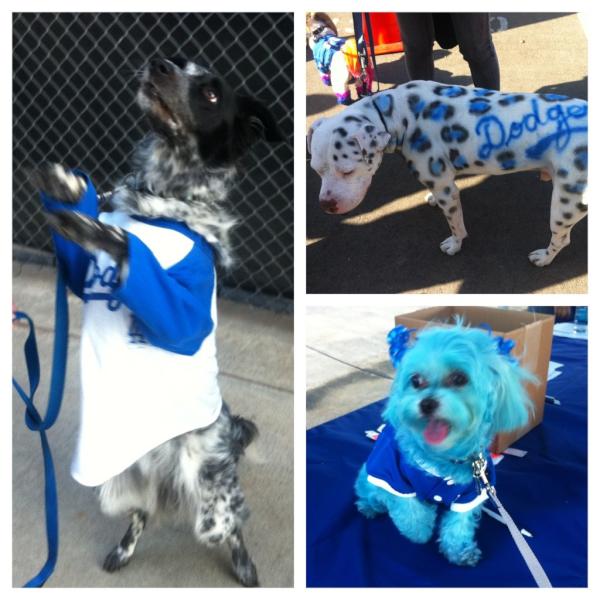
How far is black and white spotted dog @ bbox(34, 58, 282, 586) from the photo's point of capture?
183 cm

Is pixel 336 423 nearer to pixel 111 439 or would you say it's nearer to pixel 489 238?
pixel 489 238

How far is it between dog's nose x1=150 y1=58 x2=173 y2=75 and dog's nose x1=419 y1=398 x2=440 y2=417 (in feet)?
4.58

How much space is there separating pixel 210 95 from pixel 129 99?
2.24 metres

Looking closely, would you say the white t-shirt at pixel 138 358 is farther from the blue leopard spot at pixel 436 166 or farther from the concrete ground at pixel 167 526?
the blue leopard spot at pixel 436 166

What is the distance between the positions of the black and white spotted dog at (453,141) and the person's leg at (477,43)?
17 centimetres

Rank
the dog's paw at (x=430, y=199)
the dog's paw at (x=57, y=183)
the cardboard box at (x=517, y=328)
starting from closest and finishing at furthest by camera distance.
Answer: the dog's paw at (x=57, y=183) → the cardboard box at (x=517, y=328) → the dog's paw at (x=430, y=199)

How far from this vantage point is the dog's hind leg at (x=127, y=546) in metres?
2.20

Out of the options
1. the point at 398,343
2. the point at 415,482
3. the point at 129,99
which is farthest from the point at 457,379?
the point at 129,99

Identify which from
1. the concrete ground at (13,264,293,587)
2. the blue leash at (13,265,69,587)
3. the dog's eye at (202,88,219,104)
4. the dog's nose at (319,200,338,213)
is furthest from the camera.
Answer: the dog's nose at (319,200,338,213)

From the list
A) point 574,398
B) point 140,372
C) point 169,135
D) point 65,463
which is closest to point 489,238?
point 574,398

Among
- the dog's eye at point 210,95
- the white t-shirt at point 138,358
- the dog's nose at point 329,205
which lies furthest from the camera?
the dog's nose at point 329,205

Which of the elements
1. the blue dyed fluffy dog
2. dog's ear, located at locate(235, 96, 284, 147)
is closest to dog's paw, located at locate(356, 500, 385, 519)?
the blue dyed fluffy dog

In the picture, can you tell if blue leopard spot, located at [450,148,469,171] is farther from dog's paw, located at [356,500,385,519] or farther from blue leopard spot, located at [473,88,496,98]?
dog's paw, located at [356,500,385,519]

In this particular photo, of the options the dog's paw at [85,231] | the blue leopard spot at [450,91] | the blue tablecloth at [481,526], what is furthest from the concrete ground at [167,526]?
the blue leopard spot at [450,91]
